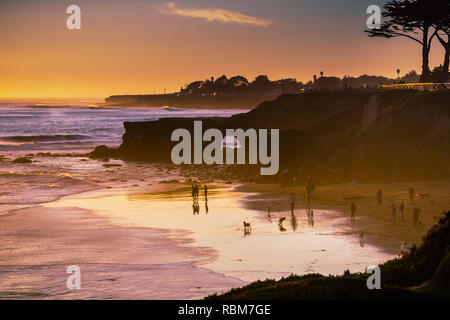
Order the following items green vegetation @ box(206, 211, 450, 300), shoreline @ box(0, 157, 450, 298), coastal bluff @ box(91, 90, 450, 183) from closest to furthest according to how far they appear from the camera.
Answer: green vegetation @ box(206, 211, 450, 300), shoreline @ box(0, 157, 450, 298), coastal bluff @ box(91, 90, 450, 183)

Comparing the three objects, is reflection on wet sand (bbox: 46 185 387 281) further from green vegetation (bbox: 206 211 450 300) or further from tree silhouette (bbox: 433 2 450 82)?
tree silhouette (bbox: 433 2 450 82)

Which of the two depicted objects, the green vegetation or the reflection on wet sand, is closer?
the green vegetation

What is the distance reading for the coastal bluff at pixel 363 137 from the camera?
4825 centimetres

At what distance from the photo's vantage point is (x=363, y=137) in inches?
2018

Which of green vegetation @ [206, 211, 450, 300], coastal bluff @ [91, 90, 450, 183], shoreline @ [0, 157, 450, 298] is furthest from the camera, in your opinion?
coastal bluff @ [91, 90, 450, 183]

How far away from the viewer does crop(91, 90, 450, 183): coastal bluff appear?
48250 mm

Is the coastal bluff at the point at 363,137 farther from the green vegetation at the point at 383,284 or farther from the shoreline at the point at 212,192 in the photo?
the green vegetation at the point at 383,284

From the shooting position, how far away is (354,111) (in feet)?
207

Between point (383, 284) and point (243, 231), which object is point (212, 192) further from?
point (383, 284)

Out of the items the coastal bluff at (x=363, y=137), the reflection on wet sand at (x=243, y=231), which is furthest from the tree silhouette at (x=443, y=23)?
the reflection on wet sand at (x=243, y=231)

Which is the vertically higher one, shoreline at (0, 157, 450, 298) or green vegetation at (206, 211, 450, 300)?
green vegetation at (206, 211, 450, 300)

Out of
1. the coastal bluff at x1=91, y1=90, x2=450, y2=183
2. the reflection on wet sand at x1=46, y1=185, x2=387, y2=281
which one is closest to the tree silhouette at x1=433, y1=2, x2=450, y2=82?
the coastal bluff at x1=91, y1=90, x2=450, y2=183

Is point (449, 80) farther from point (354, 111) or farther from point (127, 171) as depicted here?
point (127, 171)
